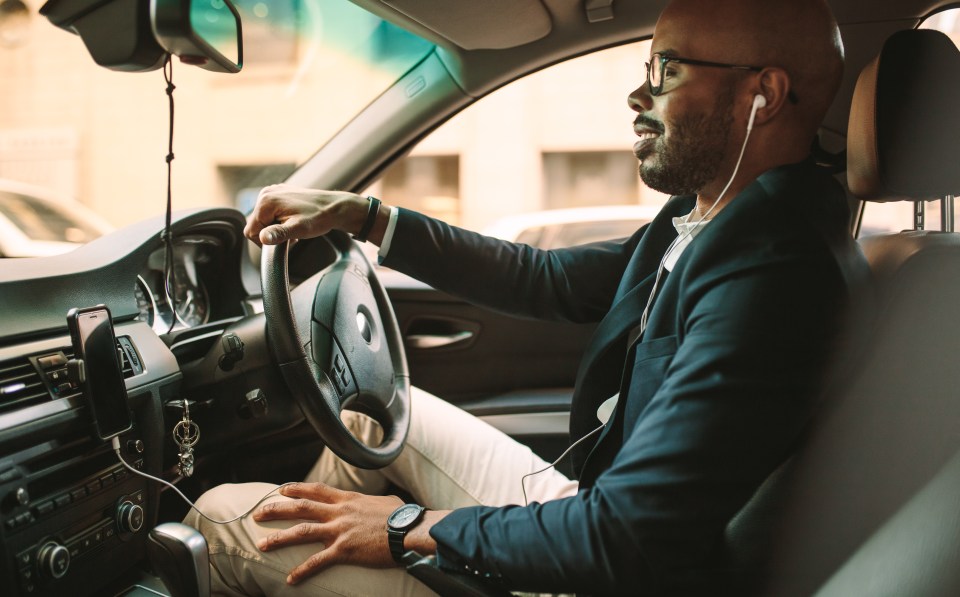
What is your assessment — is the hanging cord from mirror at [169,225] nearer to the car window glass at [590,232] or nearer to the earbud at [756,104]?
the earbud at [756,104]

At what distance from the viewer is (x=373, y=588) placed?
128cm

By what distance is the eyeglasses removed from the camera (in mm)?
1295

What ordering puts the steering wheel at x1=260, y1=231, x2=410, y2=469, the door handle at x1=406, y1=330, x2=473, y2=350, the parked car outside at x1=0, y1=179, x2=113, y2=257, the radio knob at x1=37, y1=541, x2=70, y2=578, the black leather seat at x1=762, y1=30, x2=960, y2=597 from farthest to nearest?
the door handle at x1=406, y1=330, x2=473, y2=350
the parked car outside at x1=0, y1=179, x2=113, y2=257
the steering wheel at x1=260, y1=231, x2=410, y2=469
the radio knob at x1=37, y1=541, x2=70, y2=578
the black leather seat at x1=762, y1=30, x2=960, y2=597

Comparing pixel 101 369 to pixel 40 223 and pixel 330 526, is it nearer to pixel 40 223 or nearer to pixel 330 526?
pixel 330 526

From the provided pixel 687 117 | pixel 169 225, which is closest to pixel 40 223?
pixel 169 225

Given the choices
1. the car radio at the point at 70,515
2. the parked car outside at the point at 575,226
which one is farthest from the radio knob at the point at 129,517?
the parked car outside at the point at 575,226

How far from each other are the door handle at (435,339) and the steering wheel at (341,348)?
780 millimetres

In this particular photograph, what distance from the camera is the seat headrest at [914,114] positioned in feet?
4.26

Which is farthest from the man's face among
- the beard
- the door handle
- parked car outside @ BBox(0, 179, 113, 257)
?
the door handle

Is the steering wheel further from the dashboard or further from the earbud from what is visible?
the earbud

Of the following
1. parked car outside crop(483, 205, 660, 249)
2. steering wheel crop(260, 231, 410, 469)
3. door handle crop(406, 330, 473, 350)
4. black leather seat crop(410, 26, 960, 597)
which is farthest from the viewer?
parked car outside crop(483, 205, 660, 249)

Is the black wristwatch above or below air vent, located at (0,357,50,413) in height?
below

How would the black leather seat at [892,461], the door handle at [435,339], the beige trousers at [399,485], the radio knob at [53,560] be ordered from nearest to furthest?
the black leather seat at [892,461] < the radio knob at [53,560] < the beige trousers at [399,485] < the door handle at [435,339]

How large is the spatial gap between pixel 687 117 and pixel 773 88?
14 centimetres
